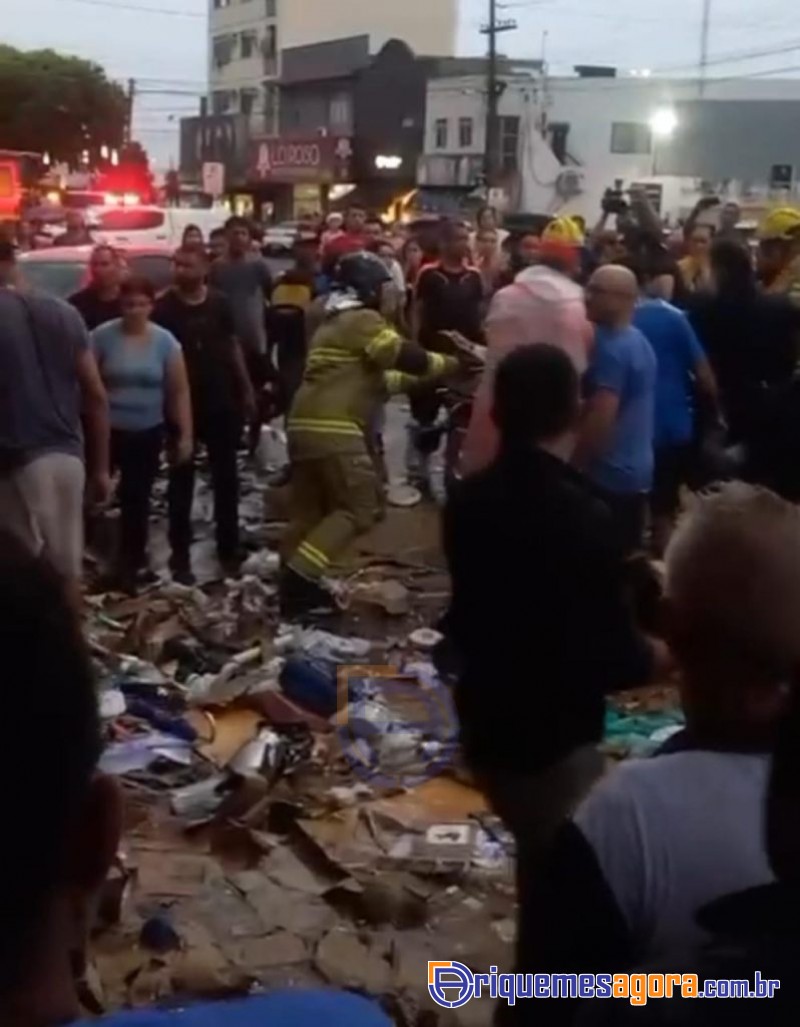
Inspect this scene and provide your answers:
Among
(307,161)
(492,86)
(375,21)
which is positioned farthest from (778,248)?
(375,21)

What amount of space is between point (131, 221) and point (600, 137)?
4445cm

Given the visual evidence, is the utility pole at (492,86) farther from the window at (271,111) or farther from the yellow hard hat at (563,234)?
the yellow hard hat at (563,234)

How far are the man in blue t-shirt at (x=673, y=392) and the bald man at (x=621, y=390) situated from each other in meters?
1.05

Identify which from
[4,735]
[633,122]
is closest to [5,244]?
[4,735]

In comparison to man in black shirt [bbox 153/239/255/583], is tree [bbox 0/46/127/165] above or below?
above

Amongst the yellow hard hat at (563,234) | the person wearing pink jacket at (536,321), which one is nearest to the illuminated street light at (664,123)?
the yellow hard hat at (563,234)

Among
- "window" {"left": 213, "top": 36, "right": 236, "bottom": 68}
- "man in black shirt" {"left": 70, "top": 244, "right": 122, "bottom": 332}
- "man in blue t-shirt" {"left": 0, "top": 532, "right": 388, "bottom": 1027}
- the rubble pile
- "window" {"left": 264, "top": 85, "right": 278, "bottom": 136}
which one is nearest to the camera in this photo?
"man in blue t-shirt" {"left": 0, "top": 532, "right": 388, "bottom": 1027}

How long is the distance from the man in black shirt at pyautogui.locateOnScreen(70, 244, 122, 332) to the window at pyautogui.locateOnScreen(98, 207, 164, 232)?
17.9 meters

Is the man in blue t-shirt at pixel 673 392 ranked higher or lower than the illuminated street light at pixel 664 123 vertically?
lower

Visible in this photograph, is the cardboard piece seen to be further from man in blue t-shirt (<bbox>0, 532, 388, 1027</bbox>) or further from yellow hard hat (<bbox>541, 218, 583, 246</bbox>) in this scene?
man in blue t-shirt (<bbox>0, 532, 388, 1027</bbox>)

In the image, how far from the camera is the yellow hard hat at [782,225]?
35.2 feet

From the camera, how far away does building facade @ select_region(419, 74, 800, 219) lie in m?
68.4

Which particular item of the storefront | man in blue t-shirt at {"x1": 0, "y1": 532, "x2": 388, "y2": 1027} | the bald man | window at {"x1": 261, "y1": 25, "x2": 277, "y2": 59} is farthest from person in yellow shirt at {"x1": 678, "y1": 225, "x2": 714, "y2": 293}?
window at {"x1": 261, "y1": 25, "x2": 277, "y2": 59}

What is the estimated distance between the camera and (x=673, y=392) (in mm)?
9234
